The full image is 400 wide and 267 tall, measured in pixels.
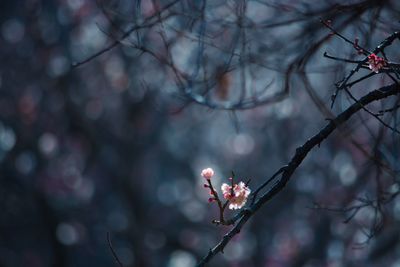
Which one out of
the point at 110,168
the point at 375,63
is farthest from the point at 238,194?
the point at 110,168

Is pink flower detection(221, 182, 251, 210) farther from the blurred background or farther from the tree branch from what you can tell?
the blurred background

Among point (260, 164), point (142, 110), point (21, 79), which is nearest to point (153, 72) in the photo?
point (142, 110)

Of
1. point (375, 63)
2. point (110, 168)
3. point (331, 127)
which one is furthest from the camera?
point (110, 168)

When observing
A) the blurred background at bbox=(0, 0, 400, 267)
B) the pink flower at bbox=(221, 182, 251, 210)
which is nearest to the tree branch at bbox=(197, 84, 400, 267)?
the pink flower at bbox=(221, 182, 251, 210)

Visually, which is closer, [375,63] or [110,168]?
[375,63]

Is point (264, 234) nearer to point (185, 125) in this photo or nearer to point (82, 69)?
point (185, 125)

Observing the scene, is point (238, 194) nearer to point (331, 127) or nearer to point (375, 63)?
point (331, 127)

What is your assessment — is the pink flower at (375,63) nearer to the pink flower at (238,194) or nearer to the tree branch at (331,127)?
the tree branch at (331,127)

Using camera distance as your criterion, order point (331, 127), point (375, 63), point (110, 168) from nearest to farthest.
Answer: point (375, 63) → point (331, 127) → point (110, 168)

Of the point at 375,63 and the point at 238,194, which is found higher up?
the point at 375,63

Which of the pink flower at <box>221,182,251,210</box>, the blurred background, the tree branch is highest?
the blurred background

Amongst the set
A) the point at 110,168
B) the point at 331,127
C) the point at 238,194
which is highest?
the point at 110,168
